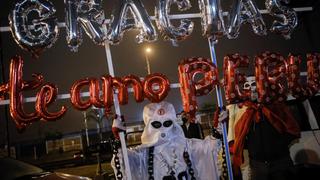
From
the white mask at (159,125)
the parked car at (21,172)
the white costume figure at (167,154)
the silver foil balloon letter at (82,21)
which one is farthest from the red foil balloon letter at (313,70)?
the parked car at (21,172)

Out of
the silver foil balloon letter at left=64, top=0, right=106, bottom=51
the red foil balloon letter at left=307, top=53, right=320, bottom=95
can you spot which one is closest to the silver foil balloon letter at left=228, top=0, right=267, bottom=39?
the red foil balloon letter at left=307, top=53, right=320, bottom=95

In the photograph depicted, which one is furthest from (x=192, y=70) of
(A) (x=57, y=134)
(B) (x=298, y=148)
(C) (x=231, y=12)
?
(A) (x=57, y=134)

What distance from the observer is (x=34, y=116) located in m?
4.92

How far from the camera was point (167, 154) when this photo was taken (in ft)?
18.3

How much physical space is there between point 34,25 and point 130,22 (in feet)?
4.44

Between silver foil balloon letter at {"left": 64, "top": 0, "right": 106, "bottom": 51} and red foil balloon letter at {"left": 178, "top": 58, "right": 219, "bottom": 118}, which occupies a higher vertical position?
silver foil balloon letter at {"left": 64, "top": 0, "right": 106, "bottom": 51}

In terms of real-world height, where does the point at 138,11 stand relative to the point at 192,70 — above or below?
above

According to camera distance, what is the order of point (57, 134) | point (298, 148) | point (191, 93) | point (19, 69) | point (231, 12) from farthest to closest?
1. point (57, 134)
2. point (298, 148)
3. point (231, 12)
4. point (191, 93)
5. point (19, 69)

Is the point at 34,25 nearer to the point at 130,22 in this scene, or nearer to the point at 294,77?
the point at 130,22

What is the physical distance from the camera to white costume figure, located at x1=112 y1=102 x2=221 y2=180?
5.53 metres

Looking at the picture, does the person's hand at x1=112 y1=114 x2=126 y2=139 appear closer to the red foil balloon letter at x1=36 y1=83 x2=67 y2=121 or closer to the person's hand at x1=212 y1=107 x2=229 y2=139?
the red foil balloon letter at x1=36 y1=83 x2=67 y2=121

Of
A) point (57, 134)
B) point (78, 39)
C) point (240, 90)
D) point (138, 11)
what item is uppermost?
point (138, 11)

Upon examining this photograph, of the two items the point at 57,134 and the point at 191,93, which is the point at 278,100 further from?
the point at 57,134

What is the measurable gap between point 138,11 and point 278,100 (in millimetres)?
Result: 2562
